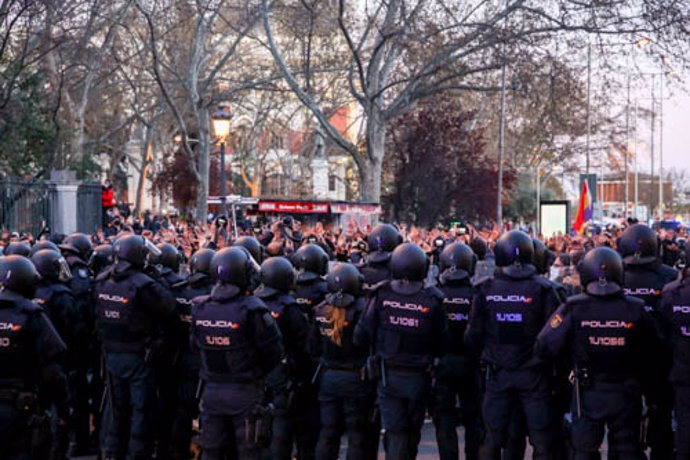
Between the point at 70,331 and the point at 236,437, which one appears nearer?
the point at 236,437

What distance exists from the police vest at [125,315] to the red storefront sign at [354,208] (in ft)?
47.5

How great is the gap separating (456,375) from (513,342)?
102cm

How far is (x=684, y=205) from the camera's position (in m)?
116

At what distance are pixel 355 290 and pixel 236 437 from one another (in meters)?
1.63

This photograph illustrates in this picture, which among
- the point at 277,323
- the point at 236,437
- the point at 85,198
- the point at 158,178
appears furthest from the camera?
the point at 158,178

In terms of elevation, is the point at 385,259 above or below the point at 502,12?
below

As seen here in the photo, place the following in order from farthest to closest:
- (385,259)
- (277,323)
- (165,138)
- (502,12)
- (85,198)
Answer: (165,138)
(85,198)
(502,12)
(385,259)
(277,323)

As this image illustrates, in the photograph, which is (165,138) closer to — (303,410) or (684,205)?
(303,410)

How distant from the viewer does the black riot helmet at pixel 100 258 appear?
445 inches

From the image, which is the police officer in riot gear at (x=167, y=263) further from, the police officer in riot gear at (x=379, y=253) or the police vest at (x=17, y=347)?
the police vest at (x=17, y=347)

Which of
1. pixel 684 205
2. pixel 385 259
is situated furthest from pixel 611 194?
pixel 385 259

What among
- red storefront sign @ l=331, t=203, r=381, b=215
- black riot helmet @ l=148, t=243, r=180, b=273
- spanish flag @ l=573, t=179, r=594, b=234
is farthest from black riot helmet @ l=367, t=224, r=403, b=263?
spanish flag @ l=573, t=179, r=594, b=234

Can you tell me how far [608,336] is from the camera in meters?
7.87

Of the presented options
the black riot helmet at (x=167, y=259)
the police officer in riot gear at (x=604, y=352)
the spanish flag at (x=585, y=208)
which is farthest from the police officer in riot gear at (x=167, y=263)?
the spanish flag at (x=585, y=208)
